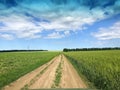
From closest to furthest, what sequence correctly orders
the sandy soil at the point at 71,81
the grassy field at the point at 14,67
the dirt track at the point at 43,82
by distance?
the dirt track at the point at 43,82 < the sandy soil at the point at 71,81 < the grassy field at the point at 14,67

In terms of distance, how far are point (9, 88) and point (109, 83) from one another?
6.75m

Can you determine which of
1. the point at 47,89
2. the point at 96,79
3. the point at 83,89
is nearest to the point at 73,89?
the point at 83,89

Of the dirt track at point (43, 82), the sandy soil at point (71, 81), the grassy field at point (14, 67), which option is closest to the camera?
the dirt track at point (43, 82)

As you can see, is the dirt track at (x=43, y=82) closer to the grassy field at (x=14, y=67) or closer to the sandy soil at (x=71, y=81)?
the sandy soil at (x=71, y=81)

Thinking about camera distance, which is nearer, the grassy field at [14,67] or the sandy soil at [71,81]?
the sandy soil at [71,81]

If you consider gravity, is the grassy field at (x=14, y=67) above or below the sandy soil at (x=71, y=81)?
above

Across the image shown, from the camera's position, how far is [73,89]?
14062 millimetres

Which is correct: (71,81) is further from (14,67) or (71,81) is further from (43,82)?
(14,67)

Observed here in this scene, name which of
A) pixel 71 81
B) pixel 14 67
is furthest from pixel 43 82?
pixel 14 67

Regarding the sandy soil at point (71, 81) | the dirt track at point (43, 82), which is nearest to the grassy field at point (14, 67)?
the dirt track at point (43, 82)

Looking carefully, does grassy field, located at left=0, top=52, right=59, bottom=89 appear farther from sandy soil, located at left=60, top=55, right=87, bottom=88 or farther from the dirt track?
sandy soil, located at left=60, top=55, right=87, bottom=88

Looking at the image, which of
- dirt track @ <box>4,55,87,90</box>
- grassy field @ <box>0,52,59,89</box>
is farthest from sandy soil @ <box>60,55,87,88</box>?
grassy field @ <box>0,52,59,89</box>

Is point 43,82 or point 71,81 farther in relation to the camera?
point 71,81

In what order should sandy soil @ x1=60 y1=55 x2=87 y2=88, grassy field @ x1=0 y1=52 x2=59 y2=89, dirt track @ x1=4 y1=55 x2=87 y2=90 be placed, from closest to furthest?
1. dirt track @ x1=4 y1=55 x2=87 y2=90
2. sandy soil @ x1=60 y1=55 x2=87 y2=88
3. grassy field @ x1=0 y1=52 x2=59 y2=89
